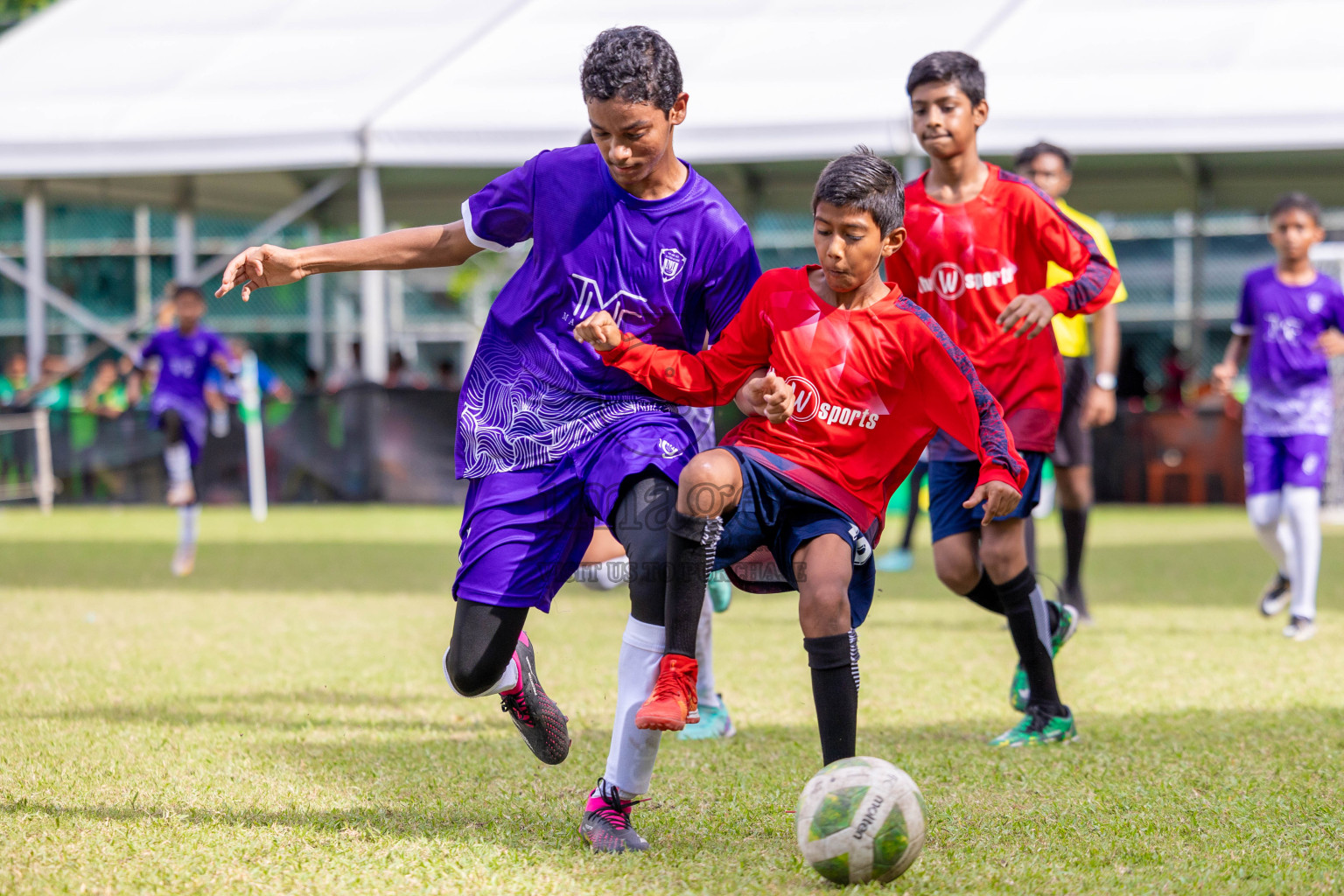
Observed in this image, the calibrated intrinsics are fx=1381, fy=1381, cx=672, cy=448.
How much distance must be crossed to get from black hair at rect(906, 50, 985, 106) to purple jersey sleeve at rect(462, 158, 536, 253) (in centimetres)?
152

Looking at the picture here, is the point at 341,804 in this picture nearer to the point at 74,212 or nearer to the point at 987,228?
the point at 987,228

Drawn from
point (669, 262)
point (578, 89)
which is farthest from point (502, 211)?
point (578, 89)

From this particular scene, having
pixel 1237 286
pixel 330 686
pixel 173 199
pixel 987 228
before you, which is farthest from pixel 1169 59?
pixel 1237 286

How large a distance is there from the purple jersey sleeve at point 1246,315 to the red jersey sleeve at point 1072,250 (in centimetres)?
286

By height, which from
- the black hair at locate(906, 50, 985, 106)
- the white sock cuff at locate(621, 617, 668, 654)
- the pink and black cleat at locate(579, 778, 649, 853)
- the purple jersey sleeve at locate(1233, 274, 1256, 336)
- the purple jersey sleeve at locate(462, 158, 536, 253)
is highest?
the black hair at locate(906, 50, 985, 106)

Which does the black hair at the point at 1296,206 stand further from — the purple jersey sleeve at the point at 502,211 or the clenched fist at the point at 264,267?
the clenched fist at the point at 264,267

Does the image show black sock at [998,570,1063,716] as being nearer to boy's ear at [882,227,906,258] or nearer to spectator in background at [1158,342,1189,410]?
boy's ear at [882,227,906,258]

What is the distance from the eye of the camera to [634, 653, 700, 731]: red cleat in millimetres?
3006

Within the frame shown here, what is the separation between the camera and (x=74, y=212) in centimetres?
3269

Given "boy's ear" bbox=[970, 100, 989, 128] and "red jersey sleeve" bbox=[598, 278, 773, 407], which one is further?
"boy's ear" bbox=[970, 100, 989, 128]

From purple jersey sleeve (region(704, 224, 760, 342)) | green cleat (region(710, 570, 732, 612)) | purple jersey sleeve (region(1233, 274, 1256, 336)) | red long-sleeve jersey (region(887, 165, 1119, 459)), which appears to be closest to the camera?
purple jersey sleeve (region(704, 224, 760, 342))

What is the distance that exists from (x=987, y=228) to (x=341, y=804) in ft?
8.78

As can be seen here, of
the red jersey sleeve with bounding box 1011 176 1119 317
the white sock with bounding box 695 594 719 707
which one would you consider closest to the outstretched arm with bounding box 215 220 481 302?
the white sock with bounding box 695 594 719 707

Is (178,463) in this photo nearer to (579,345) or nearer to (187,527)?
(187,527)
